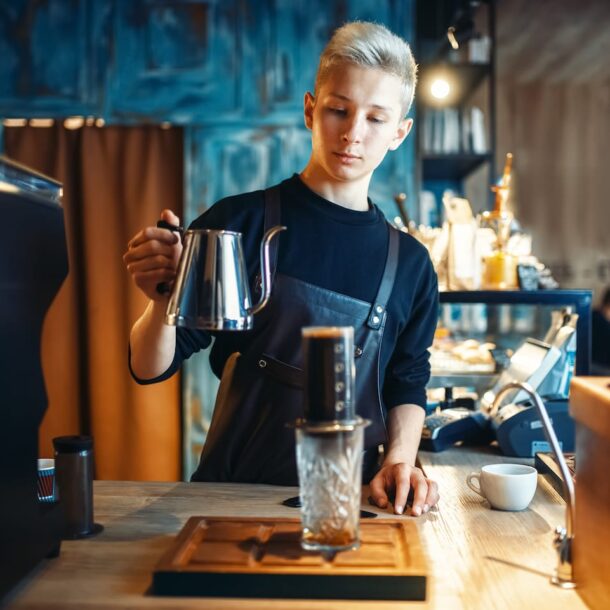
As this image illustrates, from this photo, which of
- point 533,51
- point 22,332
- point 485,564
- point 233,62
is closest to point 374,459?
point 485,564

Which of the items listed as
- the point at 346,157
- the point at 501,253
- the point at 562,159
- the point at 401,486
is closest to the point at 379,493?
the point at 401,486

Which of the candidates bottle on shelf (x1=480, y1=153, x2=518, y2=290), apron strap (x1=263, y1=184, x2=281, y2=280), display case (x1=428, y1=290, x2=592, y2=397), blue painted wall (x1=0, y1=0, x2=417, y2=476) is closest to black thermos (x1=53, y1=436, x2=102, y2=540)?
apron strap (x1=263, y1=184, x2=281, y2=280)

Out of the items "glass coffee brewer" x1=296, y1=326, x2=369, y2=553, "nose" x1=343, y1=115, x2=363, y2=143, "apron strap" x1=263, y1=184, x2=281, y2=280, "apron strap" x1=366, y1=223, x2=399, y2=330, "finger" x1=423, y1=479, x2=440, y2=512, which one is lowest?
"finger" x1=423, y1=479, x2=440, y2=512

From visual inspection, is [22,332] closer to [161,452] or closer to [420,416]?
[420,416]

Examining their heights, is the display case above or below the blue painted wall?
below

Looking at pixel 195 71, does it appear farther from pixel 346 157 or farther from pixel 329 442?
pixel 329 442

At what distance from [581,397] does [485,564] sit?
11.9 inches

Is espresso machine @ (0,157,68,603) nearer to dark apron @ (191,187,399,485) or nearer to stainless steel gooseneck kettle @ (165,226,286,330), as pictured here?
stainless steel gooseneck kettle @ (165,226,286,330)

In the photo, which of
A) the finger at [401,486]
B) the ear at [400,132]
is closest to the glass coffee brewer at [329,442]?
the finger at [401,486]

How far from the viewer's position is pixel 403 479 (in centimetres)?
138

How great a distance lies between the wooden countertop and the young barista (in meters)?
0.16

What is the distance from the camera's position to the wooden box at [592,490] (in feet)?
3.01

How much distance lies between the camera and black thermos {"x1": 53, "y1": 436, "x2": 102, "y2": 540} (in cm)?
121

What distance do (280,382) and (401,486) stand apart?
1.30 ft
